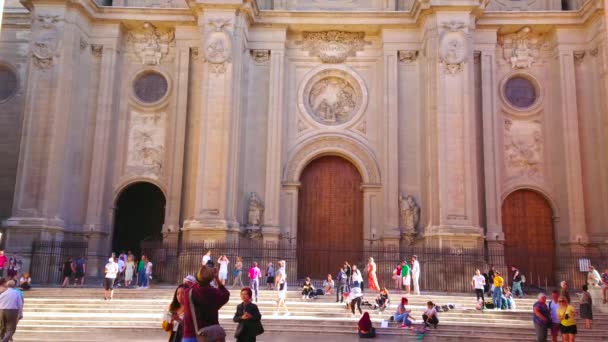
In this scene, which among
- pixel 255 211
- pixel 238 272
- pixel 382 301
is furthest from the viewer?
pixel 255 211

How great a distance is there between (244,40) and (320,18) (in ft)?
12.6

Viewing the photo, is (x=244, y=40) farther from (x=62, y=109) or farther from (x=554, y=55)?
(x=554, y=55)

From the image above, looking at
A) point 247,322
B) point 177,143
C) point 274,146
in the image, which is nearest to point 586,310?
point 247,322

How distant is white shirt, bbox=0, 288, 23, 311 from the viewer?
36.2 ft

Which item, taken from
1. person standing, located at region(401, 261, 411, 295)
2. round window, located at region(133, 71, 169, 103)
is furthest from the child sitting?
round window, located at region(133, 71, 169, 103)

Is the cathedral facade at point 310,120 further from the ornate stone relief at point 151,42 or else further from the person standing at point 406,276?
the person standing at point 406,276

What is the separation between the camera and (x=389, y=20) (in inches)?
1065

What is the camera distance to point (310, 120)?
90.5 ft

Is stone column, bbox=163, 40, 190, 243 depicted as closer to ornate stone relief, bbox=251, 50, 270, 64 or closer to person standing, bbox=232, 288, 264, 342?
ornate stone relief, bbox=251, 50, 270, 64

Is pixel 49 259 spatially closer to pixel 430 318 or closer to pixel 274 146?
pixel 274 146

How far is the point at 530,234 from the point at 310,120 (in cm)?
1149

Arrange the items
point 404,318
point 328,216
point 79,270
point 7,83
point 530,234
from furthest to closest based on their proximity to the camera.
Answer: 1. point 7,83
2. point 328,216
3. point 530,234
4. point 79,270
5. point 404,318

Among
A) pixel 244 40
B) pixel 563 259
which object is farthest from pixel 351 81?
pixel 563 259

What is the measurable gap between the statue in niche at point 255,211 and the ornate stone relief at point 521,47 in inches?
539
